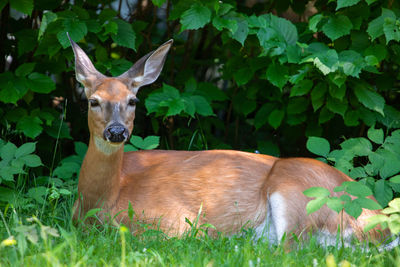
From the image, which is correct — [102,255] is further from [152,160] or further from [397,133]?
[397,133]

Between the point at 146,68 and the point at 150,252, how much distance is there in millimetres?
1779

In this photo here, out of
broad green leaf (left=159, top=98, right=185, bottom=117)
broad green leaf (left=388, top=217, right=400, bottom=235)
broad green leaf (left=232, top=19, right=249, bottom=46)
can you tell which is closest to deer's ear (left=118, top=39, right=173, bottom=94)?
broad green leaf (left=159, top=98, right=185, bottom=117)

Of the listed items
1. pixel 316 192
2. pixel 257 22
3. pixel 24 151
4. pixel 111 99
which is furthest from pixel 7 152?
pixel 316 192

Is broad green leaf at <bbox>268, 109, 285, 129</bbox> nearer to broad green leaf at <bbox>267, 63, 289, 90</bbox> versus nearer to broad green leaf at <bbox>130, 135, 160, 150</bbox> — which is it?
broad green leaf at <bbox>267, 63, 289, 90</bbox>

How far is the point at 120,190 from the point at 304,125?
Answer: 220 centimetres

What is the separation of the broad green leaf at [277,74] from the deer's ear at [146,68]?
0.82 m

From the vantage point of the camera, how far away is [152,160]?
4285 mm

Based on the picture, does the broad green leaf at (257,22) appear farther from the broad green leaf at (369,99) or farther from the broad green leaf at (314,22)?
the broad green leaf at (369,99)

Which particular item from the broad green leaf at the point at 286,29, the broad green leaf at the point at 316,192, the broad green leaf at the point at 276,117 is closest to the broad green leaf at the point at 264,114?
the broad green leaf at the point at 276,117

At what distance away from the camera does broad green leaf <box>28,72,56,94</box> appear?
15.1 ft

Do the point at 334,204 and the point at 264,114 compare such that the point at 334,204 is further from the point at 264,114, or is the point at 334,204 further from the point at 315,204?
the point at 264,114

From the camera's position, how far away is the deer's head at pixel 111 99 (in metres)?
3.71

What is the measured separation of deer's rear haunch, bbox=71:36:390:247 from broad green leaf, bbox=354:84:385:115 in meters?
0.76

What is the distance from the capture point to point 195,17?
14.2ft
